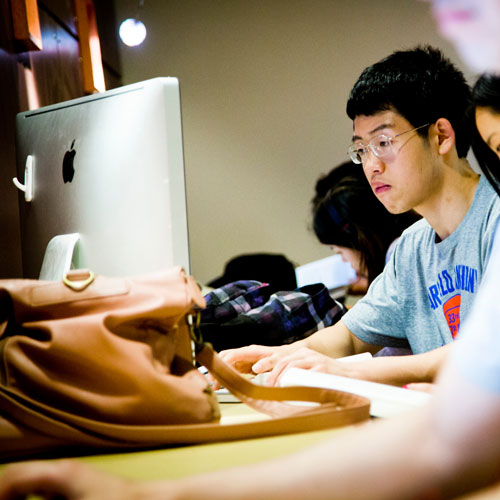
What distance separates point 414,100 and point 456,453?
1287 millimetres

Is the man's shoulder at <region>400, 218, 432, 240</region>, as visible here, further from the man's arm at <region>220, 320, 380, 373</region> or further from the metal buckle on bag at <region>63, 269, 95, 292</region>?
the metal buckle on bag at <region>63, 269, 95, 292</region>

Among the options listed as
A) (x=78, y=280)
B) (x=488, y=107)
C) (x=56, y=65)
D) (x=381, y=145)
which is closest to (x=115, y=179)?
(x=78, y=280)

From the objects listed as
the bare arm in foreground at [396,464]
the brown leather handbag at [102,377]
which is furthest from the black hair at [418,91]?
the bare arm in foreground at [396,464]

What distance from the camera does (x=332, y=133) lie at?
3881 millimetres

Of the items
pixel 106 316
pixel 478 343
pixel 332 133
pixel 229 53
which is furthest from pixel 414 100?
pixel 229 53

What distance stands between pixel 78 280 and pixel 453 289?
2.96 feet

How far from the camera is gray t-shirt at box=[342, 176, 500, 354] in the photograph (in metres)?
1.33

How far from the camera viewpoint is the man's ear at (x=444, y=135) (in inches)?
60.4

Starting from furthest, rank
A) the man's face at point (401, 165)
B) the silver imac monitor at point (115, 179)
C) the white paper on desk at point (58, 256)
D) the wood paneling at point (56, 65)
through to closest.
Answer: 1. the wood paneling at point (56, 65)
2. the man's face at point (401, 165)
3. the white paper on desk at point (58, 256)
4. the silver imac monitor at point (115, 179)

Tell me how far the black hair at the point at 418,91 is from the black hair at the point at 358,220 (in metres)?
0.90

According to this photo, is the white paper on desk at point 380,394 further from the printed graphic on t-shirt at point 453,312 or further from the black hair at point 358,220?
the black hair at point 358,220

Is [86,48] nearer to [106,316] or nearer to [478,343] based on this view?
[106,316]

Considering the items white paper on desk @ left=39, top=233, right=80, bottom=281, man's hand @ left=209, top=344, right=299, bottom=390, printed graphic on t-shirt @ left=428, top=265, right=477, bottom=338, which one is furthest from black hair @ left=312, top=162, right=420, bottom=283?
white paper on desk @ left=39, top=233, right=80, bottom=281

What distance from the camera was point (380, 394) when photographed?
2.64 ft
